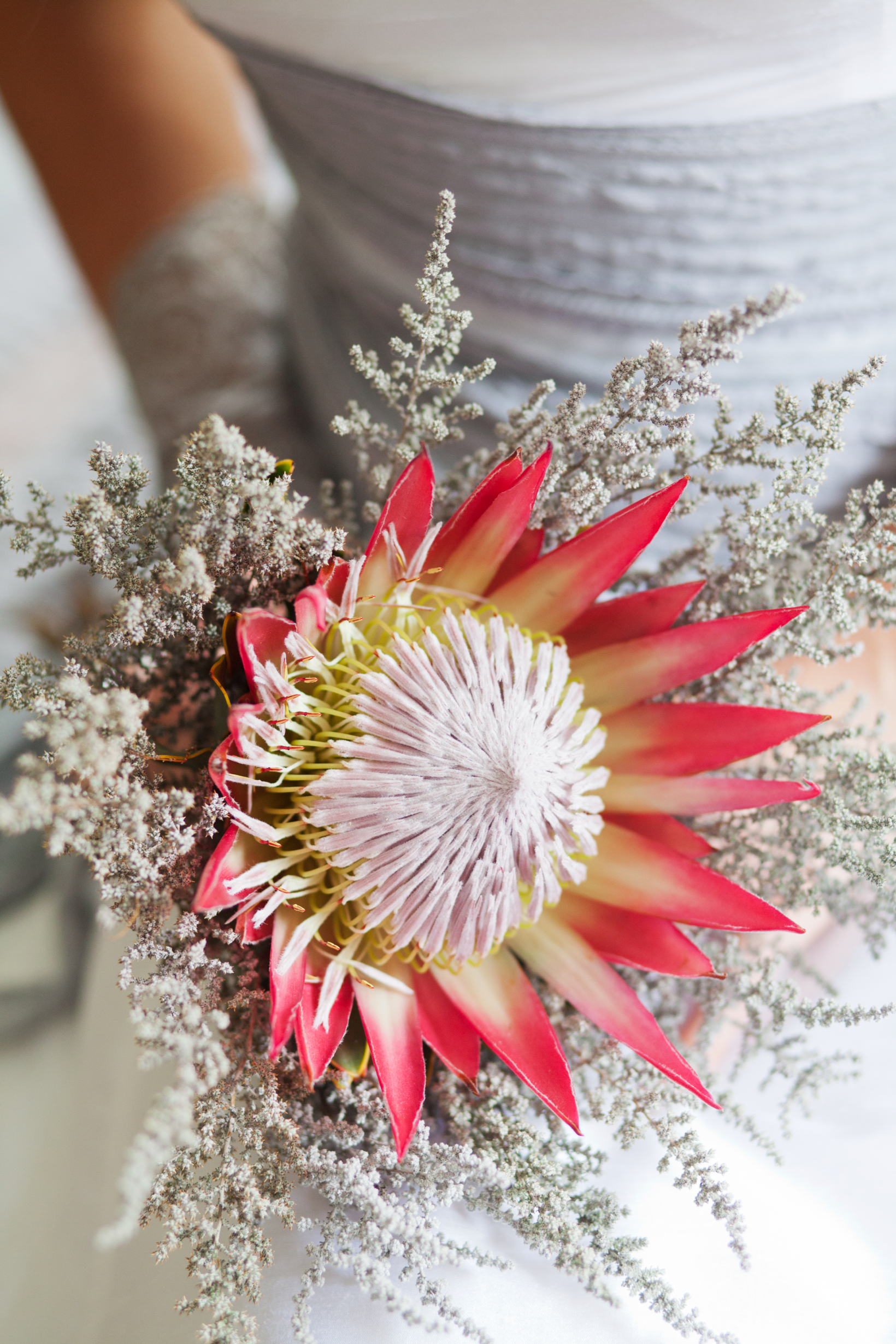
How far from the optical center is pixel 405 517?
0.36m

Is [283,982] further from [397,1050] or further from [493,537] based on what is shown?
[493,537]

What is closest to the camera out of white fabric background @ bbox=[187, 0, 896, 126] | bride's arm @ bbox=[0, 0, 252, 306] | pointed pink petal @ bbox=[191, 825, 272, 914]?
pointed pink petal @ bbox=[191, 825, 272, 914]

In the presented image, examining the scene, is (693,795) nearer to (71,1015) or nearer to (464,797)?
(464,797)

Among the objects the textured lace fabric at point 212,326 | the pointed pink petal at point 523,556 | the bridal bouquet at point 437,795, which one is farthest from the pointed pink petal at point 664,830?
the textured lace fabric at point 212,326

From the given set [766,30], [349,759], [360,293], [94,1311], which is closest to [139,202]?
[360,293]

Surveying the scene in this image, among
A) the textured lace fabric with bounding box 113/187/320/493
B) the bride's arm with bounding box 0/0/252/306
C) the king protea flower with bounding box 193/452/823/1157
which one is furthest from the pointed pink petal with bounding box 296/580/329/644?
the bride's arm with bounding box 0/0/252/306

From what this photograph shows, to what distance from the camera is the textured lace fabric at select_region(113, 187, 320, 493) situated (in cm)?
83

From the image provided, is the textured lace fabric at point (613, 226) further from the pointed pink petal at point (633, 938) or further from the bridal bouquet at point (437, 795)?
the pointed pink petal at point (633, 938)

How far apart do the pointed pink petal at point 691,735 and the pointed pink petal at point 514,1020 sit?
0.32 feet

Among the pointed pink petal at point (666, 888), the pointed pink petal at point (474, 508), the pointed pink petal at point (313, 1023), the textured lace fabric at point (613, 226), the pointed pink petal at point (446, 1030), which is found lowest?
the pointed pink petal at point (313, 1023)

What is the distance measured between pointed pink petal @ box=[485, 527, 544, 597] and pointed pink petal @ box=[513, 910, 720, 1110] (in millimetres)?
143

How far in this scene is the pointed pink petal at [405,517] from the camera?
0.35 meters

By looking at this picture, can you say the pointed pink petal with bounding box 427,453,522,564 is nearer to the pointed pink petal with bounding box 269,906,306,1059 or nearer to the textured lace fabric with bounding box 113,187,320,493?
the pointed pink petal with bounding box 269,906,306,1059

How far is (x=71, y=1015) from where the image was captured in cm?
67
